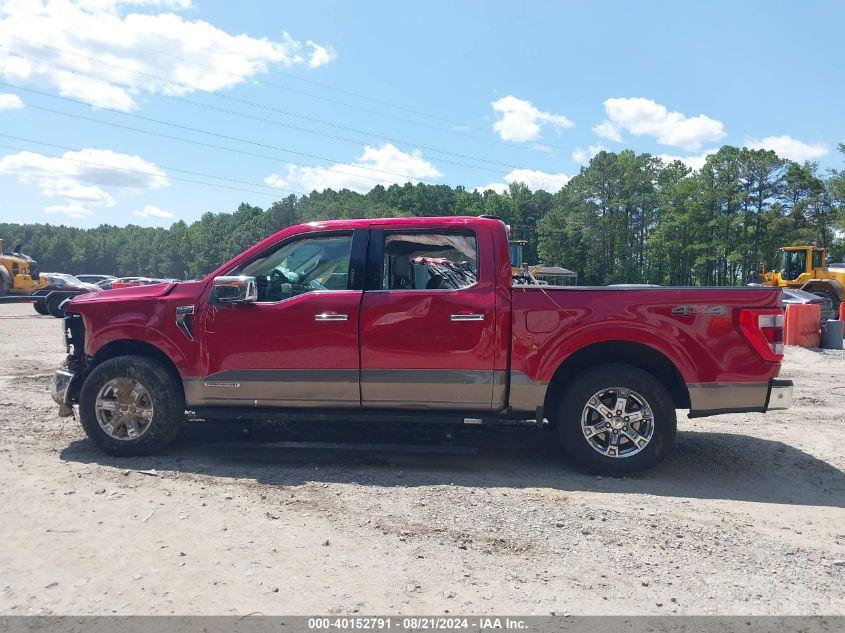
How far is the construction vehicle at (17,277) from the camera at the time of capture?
27734 millimetres

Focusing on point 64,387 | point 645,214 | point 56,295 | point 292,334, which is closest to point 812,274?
point 292,334

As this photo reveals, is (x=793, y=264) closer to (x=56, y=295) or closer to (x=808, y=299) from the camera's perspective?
(x=808, y=299)

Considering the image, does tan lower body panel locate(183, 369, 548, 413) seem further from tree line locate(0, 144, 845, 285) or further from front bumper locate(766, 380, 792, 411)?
tree line locate(0, 144, 845, 285)

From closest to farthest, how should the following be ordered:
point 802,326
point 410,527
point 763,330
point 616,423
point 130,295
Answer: point 410,527
point 763,330
point 616,423
point 130,295
point 802,326

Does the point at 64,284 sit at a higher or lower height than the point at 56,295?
higher

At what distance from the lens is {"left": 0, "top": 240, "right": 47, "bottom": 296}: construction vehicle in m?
27.7

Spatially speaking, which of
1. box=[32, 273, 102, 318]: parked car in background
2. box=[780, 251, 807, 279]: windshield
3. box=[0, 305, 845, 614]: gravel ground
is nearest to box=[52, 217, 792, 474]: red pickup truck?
box=[0, 305, 845, 614]: gravel ground

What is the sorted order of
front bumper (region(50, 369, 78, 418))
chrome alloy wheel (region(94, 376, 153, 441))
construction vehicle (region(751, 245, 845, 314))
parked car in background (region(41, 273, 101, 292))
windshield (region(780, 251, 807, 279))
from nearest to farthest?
Answer: chrome alloy wheel (region(94, 376, 153, 441)) → front bumper (region(50, 369, 78, 418)) → parked car in background (region(41, 273, 101, 292)) → construction vehicle (region(751, 245, 845, 314)) → windshield (region(780, 251, 807, 279))

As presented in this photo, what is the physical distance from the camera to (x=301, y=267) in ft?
18.2

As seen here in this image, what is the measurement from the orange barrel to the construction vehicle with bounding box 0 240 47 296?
29376mm

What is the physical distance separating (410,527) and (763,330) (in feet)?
10.4

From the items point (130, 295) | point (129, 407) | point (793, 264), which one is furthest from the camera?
point (793, 264)

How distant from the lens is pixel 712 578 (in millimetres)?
3449

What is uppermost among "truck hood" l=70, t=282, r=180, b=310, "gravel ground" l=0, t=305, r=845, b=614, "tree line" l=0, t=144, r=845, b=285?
"tree line" l=0, t=144, r=845, b=285
